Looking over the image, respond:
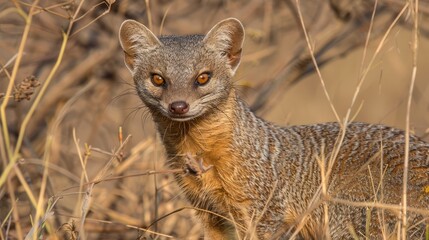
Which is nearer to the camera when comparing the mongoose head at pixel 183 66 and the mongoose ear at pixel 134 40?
the mongoose head at pixel 183 66

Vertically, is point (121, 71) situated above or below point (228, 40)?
below

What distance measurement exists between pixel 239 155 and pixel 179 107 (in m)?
0.61

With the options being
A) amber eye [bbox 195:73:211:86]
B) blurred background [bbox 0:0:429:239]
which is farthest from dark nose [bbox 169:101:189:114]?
blurred background [bbox 0:0:429:239]

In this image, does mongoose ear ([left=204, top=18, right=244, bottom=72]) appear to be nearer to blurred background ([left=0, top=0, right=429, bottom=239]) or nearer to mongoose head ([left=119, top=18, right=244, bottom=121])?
mongoose head ([left=119, top=18, right=244, bottom=121])

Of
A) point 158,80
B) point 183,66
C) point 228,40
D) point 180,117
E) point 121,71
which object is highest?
point 228,40

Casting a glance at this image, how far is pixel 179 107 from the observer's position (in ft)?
14.5

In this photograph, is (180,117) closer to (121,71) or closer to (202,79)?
(202,79)

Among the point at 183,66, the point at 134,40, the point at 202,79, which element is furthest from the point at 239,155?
the point at 134,40

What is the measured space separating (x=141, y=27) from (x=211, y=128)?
2.35 ft

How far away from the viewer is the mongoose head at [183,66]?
4.59 meters

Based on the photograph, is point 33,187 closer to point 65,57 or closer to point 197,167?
point 65,57

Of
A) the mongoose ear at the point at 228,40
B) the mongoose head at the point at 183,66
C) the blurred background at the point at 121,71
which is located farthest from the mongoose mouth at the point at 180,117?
the blurred background at the point at 121,71

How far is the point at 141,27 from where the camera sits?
5.01 meters

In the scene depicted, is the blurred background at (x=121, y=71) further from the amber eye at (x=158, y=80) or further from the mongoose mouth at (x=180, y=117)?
the mongoose mouth at (x=180, y=117)
